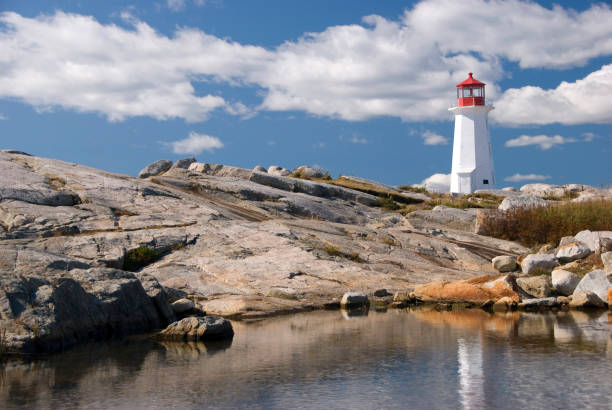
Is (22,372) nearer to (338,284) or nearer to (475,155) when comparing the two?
(338,284)

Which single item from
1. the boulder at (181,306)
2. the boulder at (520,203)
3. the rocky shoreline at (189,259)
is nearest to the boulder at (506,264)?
the rocky shoreline at (189,259)

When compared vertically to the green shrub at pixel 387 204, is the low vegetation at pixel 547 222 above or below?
below

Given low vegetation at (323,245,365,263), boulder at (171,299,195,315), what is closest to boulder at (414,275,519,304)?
low vegetation at (323,245,365,263)

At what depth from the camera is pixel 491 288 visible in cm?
1795

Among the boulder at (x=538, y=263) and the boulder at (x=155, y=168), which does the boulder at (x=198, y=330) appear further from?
the boulder at (x=155, y=168)

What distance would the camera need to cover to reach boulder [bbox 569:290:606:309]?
1688cm

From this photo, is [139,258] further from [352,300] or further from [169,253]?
[352,300]

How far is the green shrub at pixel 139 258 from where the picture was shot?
18.7 meters

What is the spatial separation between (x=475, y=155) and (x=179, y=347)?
154 ft

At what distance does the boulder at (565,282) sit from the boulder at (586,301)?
1045 millimetres

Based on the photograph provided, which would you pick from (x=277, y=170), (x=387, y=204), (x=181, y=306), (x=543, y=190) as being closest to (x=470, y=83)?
(x=543, y=190)

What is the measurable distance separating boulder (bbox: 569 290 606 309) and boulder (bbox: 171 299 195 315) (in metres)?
10.0

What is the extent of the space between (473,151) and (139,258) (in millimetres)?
42117

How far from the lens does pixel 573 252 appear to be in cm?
2192
